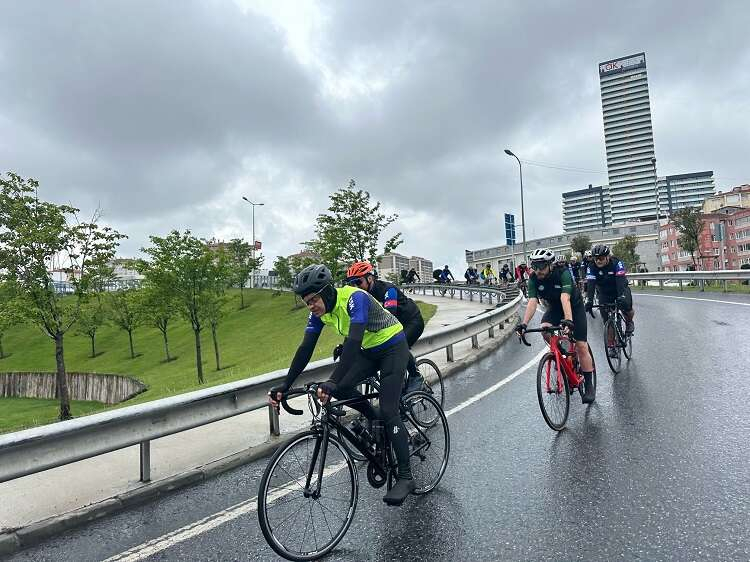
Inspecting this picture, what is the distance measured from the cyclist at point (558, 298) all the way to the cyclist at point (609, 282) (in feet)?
9.21

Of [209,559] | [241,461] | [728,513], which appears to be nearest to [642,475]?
[728,513]

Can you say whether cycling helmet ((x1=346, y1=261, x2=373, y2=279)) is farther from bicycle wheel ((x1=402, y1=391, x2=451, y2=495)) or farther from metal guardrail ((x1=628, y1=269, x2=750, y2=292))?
metal guardrail ((x1=628, y1=269, x2=750, y2=292))

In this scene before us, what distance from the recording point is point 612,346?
8523 millimetres

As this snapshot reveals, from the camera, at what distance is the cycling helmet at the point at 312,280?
11.6ft

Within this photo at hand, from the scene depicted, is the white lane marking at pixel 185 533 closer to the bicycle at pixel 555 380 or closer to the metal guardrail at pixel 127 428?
the metal guardrail at pixel 127 428

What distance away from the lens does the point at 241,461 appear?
5230 mm

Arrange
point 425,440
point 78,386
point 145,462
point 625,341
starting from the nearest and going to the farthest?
1. point 425,440
2. point 145,462
3. point 625,341
4. point 78,386

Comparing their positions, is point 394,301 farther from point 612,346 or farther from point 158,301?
point 158,301

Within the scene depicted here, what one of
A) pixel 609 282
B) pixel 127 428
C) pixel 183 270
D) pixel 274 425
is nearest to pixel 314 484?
pixel 127 428

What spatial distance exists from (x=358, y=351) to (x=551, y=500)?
1.90 m

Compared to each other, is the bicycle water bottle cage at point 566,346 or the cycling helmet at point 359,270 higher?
the cycling helmet at point 359,270

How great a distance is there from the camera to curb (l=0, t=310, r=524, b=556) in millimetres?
3674

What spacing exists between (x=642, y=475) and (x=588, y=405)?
2.45 meters

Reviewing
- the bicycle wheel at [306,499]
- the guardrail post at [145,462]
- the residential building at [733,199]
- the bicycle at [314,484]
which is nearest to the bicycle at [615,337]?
the bicycle at [314,484]
